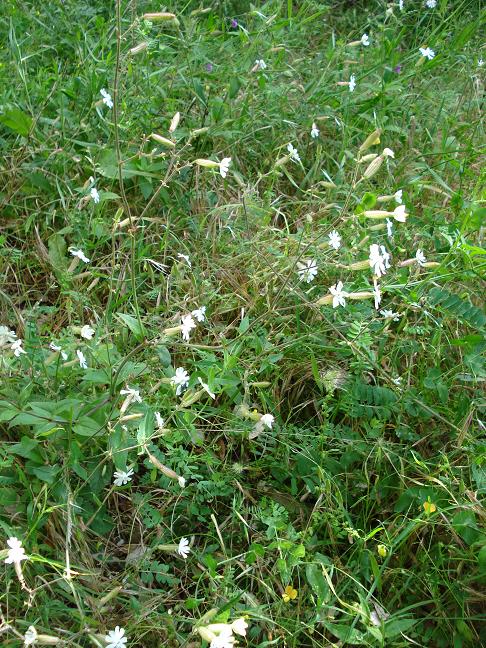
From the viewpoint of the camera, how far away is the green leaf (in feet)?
8.41

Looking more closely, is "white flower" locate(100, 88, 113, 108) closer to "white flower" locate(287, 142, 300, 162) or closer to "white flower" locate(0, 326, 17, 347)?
"white flower" locate(287, 142, 300, 162)

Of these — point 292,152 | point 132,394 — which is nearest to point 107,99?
point 292,152

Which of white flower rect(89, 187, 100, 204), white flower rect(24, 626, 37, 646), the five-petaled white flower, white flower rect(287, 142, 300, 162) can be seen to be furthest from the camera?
white flower rect(287, 142, 300, 162)

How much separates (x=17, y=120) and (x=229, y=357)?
46.2 inches

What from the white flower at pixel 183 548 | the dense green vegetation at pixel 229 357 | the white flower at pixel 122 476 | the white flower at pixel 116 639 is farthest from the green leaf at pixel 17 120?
the white flower at pixel 116 639

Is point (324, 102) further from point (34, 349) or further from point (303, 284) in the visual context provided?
point (34, 349)

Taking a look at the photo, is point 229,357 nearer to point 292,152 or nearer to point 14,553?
point 14,553

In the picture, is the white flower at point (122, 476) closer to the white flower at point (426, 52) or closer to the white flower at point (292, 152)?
the white flower at point (292, 152)

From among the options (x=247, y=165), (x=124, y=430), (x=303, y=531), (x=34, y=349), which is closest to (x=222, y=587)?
(x=303, y=531)

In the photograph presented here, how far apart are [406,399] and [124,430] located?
2.57ft

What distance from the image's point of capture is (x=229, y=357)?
77.7 inches

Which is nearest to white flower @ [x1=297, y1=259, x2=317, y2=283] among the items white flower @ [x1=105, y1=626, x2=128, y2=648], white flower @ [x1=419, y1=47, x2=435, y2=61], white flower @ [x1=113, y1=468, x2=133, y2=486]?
white flower @ [x1=113, y1=468, x2=133, y2=486]

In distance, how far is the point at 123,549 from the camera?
1.95m

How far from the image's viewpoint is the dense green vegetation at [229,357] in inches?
71.3
